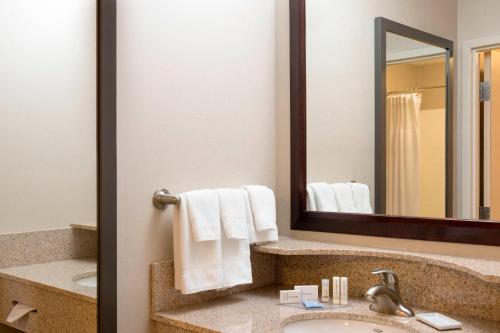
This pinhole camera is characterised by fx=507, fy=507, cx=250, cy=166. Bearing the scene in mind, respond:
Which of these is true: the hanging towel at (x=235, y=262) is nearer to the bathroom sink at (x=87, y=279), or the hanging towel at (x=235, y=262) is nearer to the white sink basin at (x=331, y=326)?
the white sink basin at (x=331, y=326)

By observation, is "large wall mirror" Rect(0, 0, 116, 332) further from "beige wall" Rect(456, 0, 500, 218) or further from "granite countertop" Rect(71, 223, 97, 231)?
"beige wall" Rect(456, 0, 500, 218)

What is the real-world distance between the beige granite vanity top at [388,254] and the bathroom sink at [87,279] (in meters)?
0.62

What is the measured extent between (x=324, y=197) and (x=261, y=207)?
0.95ft

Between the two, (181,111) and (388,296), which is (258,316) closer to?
(388,296)

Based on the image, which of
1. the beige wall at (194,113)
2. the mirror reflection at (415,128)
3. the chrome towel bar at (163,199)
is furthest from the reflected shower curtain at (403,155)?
the chrome towel bar at (163,199)

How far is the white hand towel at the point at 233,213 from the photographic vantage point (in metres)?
1.68

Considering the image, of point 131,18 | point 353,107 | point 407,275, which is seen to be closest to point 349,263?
point 407,275

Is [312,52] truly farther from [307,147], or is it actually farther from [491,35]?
[491,35]

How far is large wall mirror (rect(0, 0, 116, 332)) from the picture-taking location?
1.23 m

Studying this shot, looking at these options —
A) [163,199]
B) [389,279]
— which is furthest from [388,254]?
[163,199]

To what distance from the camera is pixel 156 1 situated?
1.64 metres

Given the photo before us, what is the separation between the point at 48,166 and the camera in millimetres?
1300

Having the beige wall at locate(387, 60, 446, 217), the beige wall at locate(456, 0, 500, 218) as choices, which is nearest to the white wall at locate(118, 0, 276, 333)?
the beige wall at locate(387, 60, 446, 217)

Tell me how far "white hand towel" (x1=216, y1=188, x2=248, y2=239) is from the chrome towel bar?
0.16 m
